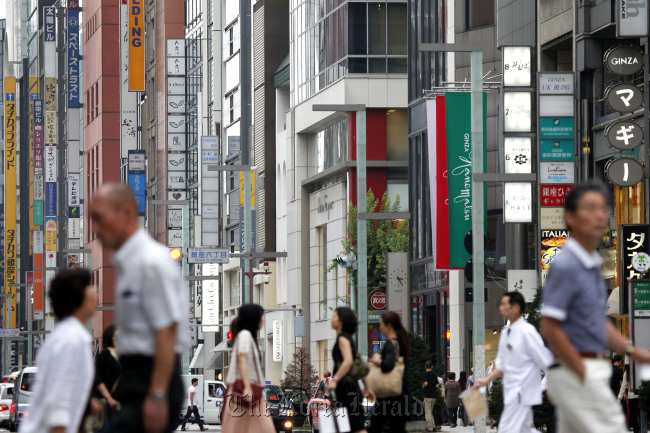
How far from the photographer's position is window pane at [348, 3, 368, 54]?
63.8 m

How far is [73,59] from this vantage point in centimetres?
12331

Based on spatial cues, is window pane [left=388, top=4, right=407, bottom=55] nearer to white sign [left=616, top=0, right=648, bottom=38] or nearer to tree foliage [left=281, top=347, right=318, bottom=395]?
tree foliage [left=281, top=347, right=318, bottom=395]

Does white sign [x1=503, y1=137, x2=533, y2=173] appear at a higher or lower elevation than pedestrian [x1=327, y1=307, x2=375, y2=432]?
higher

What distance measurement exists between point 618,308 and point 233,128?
54742 millimetres

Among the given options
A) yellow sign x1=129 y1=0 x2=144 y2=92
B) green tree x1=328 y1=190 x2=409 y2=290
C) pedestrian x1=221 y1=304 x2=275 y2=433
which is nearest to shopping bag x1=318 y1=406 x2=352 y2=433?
pedestrian x1=221 y1=304 x2=275 y2=433

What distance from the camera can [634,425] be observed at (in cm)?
2859

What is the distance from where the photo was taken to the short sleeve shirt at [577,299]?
8.04 m

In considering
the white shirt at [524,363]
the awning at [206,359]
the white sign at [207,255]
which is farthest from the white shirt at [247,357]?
the awning at [206,359]

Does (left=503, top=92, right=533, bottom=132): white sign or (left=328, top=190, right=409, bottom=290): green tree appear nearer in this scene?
(left=503, top=92, right=533, bottom=132): white sign

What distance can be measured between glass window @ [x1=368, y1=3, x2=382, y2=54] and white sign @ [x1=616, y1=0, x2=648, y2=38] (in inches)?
1257

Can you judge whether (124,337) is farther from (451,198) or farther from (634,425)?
(451,198)

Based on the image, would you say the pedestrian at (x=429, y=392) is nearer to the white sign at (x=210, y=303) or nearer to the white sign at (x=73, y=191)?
the white sign at (x=210, y=303)

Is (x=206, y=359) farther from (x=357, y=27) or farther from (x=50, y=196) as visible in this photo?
(x=50, y=196)

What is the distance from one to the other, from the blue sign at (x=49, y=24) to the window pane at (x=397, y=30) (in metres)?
67.6
